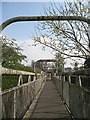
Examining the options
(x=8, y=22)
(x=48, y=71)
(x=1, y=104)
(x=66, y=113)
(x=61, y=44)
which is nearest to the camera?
(x=8, y=22)

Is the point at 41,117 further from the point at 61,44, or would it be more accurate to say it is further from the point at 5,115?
the point at 61,44

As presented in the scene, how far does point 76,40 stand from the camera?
1395cm

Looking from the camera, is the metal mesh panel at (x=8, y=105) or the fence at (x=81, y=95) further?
the fence at (x=81, y=95)

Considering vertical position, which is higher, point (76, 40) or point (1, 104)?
point (76, 40)

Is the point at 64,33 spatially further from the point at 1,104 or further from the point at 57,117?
the point at 1,104

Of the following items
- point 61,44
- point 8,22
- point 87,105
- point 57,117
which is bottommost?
point 57,117

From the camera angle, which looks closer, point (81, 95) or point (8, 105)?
point (8, 105)

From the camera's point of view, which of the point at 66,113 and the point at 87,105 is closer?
the point at 87,105

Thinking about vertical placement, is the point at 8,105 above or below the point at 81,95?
below

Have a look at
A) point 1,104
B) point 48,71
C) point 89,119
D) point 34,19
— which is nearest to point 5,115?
point 1,104

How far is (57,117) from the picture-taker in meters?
10.3

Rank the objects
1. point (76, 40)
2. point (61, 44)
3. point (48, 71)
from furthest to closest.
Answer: point (48, 71) < point (61, 44) < point (76, 40)

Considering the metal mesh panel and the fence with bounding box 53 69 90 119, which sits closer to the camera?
the metal mesh panel

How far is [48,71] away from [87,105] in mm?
101922
